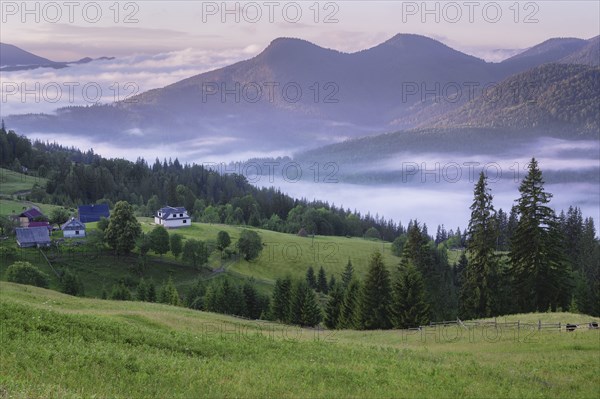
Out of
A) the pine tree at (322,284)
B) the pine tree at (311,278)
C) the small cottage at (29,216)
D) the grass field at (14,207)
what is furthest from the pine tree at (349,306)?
the grass field at (14,207)

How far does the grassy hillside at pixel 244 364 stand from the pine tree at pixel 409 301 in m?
20.1

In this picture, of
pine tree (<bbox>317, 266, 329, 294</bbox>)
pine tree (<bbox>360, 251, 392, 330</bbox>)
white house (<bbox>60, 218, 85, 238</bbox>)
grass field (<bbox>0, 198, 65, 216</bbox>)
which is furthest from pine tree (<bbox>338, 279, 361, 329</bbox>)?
grass field (<bbox>0, 198, 65, 216</bbox>)

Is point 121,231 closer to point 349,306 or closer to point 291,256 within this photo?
point 291,256

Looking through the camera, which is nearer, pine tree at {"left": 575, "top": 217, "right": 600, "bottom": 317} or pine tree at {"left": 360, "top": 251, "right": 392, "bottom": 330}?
pine tree at {"left": 360, "top": 251, "right": 392, "bottom": 330}

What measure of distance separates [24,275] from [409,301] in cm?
5601

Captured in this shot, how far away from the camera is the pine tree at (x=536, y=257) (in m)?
59.4

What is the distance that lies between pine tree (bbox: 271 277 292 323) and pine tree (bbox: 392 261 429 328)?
77.9 feet

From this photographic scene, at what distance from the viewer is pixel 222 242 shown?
128 metres

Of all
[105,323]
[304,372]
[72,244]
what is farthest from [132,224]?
[304,372]

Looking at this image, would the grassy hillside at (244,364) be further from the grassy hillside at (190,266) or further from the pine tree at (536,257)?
the grassy hillside at (190,266)

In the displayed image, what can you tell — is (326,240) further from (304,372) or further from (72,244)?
(304,372)

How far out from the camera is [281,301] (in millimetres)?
79812

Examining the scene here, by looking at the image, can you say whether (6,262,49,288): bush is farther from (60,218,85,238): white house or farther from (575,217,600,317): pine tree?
(575,217,600,317): pine tree

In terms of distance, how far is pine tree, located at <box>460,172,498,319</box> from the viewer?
198ft
